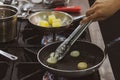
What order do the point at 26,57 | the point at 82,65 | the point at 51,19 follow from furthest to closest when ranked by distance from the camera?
the point at 51,19 → the point at 26,57 → the point at 82,65

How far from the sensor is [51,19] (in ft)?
4.52

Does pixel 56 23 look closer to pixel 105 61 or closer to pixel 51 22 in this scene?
pixel 51 22

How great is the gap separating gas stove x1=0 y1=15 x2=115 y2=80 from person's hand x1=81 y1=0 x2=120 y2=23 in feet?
0.39

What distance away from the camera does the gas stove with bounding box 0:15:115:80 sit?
102 centimetres

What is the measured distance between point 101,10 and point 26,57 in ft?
1.21

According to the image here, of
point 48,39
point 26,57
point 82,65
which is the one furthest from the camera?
point 48,39

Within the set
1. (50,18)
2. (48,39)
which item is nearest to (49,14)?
(50,18)

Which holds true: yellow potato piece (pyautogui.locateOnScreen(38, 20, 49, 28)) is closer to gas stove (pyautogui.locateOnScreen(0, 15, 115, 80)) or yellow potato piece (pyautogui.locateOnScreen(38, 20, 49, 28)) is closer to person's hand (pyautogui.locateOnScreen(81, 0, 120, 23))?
gas stove (pyautogui.locateOnScreen(0, 15, 115, 80))

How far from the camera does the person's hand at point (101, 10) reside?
1210 millimetres

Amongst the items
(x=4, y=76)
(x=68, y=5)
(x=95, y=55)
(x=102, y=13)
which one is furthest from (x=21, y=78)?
(x=68, y=5)

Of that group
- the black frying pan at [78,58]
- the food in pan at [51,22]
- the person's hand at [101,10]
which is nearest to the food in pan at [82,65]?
the black frying pan at [78,58]

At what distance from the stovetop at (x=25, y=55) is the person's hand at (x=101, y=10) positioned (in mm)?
120

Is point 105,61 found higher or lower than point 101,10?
lower

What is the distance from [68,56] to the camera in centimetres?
115
